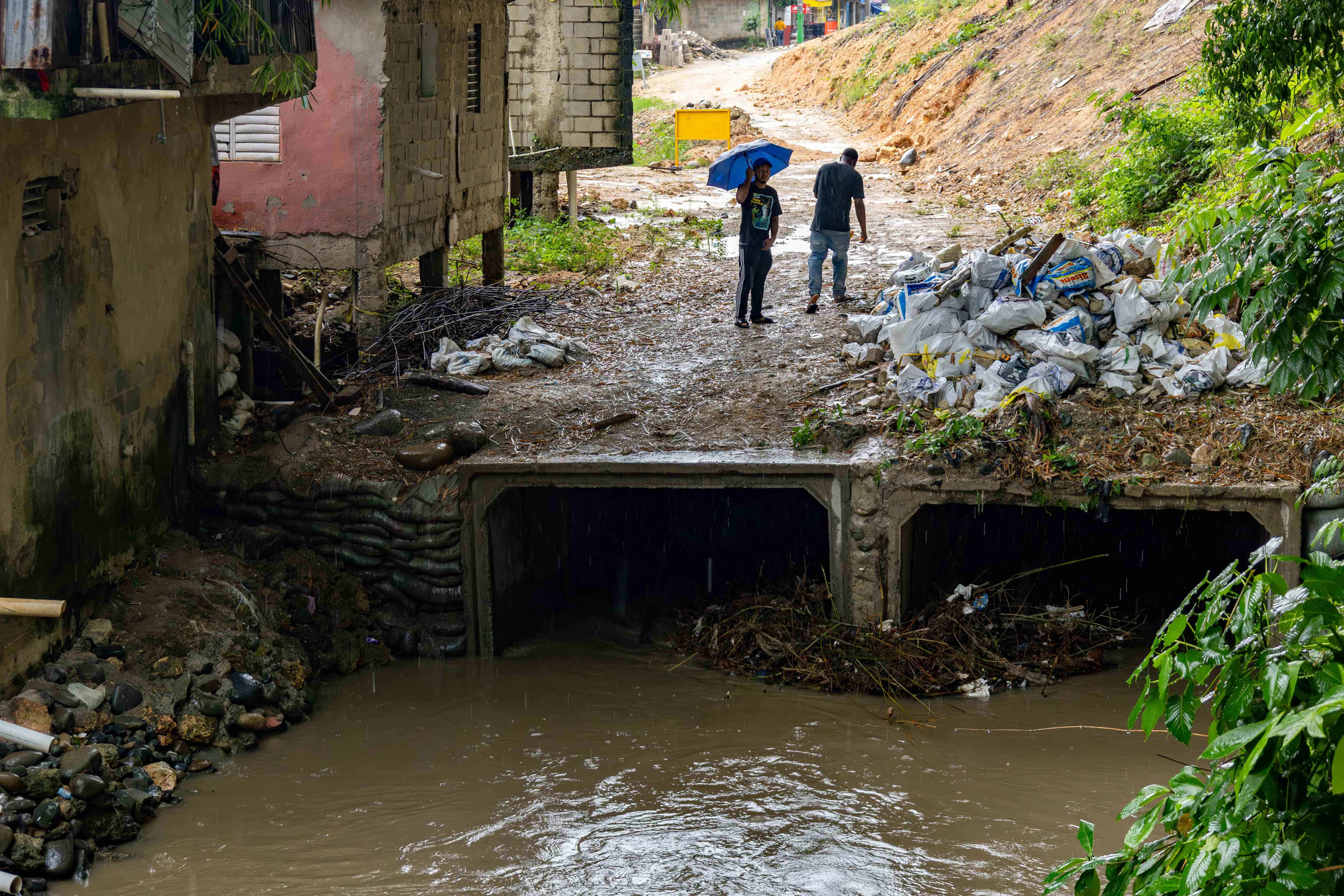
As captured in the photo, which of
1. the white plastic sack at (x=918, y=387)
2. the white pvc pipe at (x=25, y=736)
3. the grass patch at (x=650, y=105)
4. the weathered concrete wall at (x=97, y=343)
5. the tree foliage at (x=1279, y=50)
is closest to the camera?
the white pvc pipe at (x=25, y=736)

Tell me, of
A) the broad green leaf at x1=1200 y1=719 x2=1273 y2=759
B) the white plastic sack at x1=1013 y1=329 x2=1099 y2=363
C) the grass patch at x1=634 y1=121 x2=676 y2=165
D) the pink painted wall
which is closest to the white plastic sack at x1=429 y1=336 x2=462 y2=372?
the pink painted wall

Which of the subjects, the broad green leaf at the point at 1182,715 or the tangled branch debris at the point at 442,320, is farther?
the tangled branch debris at the point at 442,320

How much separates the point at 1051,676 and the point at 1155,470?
171cm

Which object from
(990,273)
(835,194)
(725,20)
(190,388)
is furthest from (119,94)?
(725,20)

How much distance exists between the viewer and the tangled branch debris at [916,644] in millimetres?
9094

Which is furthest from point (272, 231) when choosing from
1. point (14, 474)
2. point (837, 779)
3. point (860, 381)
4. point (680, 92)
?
point (680, 92)

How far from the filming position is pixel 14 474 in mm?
7223

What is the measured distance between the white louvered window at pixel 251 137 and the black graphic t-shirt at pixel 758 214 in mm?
4411

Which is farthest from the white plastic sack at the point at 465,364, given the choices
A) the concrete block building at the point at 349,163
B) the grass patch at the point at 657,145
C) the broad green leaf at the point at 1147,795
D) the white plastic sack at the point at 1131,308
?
the grass patch at the point at 657,145

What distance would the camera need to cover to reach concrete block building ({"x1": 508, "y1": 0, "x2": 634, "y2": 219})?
17.1 metres

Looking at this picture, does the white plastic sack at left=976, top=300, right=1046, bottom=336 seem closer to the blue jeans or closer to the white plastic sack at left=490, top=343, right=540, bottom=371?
the blue jeans

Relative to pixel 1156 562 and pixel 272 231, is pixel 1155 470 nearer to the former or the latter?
pixel 1156 562

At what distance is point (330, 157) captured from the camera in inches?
451

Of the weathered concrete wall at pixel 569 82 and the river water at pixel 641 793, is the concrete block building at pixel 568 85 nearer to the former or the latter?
the weathered concrete wall at pixel 569 82
